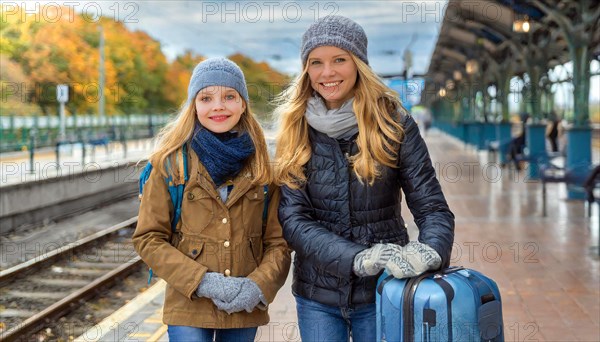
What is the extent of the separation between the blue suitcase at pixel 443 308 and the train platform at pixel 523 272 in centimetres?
328

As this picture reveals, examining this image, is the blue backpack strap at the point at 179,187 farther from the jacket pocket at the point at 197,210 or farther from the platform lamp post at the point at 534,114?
the platform lamp post at the point at 534,114

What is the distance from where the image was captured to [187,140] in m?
2.91

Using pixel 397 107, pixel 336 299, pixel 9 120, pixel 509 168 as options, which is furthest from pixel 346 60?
pixel 9 120

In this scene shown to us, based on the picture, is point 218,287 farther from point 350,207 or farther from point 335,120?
point 335,120

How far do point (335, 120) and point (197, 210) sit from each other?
627mm

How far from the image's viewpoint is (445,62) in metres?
42.4

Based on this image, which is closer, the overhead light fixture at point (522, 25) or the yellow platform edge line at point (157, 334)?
the yellow platform edge line at point (157, 334)

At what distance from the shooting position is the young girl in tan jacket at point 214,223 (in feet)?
9.17

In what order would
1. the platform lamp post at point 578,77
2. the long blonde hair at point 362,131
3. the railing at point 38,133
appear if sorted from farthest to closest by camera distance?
the railing at point 38,133
the platform lamp post at point 578,77
the long blonde hair at point 362,131

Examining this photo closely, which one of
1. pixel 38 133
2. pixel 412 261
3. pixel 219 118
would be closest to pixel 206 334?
pixel 219 118

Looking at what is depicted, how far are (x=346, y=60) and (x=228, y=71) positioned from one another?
48 centimetres

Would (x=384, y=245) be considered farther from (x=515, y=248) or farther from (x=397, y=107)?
(x=515, y=248)

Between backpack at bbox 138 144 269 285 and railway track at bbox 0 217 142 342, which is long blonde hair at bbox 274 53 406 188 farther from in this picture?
railway track at bbox 0 217 142 342

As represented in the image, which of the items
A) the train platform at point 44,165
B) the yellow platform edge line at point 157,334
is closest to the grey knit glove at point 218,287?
the yellow platform edge line at point 157,334
